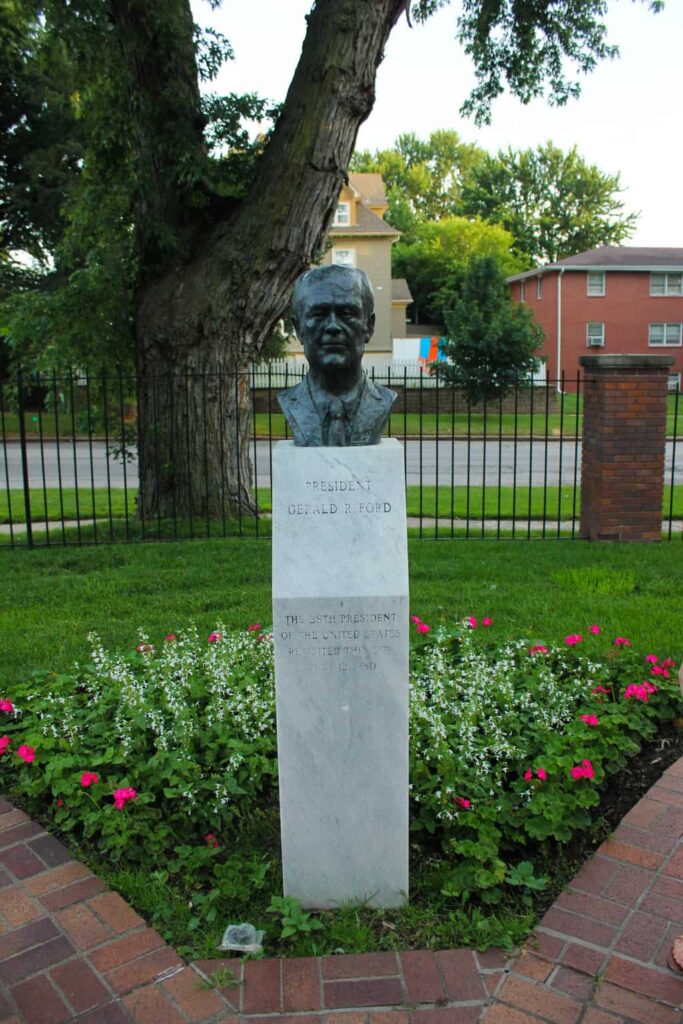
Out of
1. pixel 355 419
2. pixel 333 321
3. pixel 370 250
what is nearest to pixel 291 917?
pixel 355 419

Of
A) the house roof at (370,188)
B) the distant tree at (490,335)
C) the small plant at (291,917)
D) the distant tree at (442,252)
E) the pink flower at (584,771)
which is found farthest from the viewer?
the distant tree at (442,252)

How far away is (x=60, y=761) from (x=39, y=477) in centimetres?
1364

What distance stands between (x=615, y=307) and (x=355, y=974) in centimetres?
4009

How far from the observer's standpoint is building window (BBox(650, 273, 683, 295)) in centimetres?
3900

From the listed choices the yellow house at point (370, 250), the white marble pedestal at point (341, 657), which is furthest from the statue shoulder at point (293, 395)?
the yellow house at point (370, 250)

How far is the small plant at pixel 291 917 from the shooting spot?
295cm

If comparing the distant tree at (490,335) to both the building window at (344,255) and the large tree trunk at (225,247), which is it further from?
the large tree trunk at (225,247)

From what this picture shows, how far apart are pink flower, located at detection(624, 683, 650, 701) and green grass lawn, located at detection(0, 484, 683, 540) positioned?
4.73 m

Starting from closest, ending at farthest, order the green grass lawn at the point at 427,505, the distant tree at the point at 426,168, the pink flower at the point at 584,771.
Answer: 1. the pink flower at the point at 584,771
2. the green grass lawn at the point at 427,505
3. the distant tree at the point at 426,168

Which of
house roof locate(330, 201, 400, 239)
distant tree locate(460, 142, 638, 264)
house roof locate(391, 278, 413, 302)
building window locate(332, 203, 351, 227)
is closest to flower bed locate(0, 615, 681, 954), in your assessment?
house roof locate(330, 201, 400, 239)

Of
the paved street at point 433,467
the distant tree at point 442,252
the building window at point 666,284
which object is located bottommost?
the paved street at point 433,467

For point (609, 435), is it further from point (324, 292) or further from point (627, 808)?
point (324, 292)

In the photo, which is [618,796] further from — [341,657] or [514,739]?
[341,657]

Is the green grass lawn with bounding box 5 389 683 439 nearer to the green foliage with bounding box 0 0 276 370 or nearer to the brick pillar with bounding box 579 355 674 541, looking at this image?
the green foliage with bounding box 0 0 276 370
